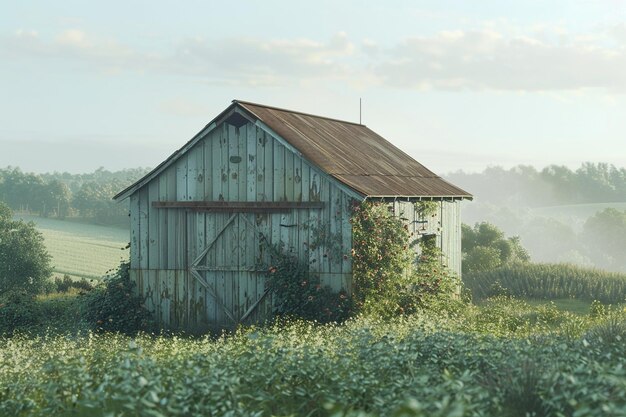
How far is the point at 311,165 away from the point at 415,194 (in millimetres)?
3418

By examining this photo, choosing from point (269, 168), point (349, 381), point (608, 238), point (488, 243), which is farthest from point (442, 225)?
point (608, 238)

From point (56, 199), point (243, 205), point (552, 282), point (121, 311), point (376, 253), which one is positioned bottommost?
point (121, 311)

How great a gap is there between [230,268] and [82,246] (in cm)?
4200

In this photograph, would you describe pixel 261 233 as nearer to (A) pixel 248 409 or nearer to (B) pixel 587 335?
(B) pixel 587 335

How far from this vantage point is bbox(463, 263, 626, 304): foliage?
28.2 meters

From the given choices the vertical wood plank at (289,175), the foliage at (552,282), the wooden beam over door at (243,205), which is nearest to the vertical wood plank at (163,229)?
the wooden beam over door at (243,205)

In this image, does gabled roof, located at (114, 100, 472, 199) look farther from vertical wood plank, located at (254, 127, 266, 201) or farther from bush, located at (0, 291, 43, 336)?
bush, located at (0, 291, 43, 336)

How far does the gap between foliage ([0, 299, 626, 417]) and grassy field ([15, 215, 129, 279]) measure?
3792cm

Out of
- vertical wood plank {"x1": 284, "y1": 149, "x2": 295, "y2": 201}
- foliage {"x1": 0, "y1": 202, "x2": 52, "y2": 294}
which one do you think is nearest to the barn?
vertical wood plank {"x1": 284, "y1": 149, "x2": 295, "y2": 201}

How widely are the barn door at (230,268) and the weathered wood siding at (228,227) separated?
2 centimetres

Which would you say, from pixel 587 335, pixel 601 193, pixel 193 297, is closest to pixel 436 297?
pixel 193 297

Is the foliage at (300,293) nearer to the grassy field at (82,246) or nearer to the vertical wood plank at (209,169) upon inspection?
the vertical wood plank at (209,169)

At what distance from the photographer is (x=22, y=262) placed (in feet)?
133

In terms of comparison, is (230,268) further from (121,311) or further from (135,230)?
(121,311)
